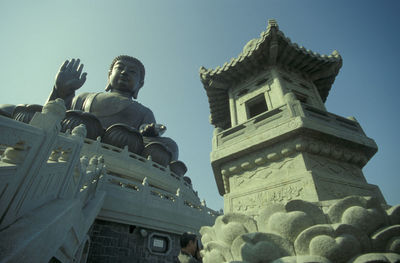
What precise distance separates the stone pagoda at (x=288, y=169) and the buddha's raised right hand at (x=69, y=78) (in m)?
11.8

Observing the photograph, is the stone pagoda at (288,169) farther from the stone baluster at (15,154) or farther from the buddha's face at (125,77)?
the buddha's face at (125,77)

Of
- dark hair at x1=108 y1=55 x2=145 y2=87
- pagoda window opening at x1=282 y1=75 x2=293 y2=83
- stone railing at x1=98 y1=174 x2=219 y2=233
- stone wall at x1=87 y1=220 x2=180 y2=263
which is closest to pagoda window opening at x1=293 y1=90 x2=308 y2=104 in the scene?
pagoda window opening at x1=282 y1=75 x2=293 y2=83

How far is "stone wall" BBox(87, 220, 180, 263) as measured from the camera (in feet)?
18.3

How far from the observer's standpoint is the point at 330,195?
3.32 m

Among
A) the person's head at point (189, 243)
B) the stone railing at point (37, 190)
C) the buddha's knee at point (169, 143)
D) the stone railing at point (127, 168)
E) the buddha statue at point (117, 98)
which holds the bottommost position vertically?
the person's head at point (189, 243)

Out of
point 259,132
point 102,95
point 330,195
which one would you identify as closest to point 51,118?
point 259,132

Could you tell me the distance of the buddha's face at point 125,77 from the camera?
63.0 feet

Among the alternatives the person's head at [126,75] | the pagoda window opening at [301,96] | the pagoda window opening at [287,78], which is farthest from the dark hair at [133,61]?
the pagoda window opening at [301,96]

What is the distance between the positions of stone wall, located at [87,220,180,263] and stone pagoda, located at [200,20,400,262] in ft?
9.12

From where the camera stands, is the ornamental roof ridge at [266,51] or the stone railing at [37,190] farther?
the ornamental roof ridge at [266,51]

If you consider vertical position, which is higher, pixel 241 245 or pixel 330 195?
pixel 330 195

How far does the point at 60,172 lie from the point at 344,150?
4883 millimetres

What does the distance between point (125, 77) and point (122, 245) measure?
16077mm

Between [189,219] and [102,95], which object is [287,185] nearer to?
[189,219]
